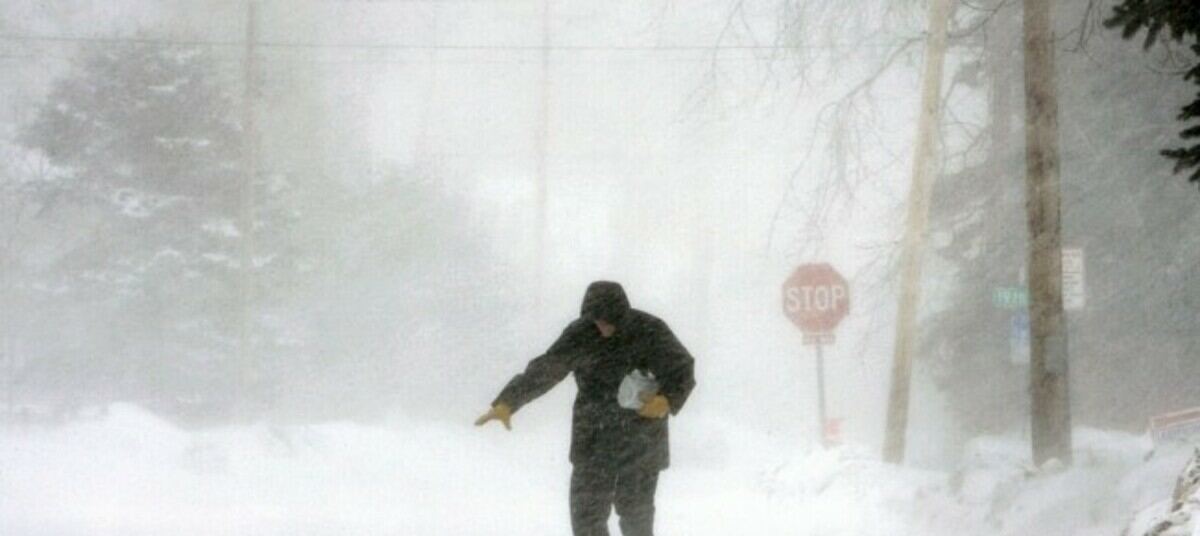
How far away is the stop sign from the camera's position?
1820 centimetres

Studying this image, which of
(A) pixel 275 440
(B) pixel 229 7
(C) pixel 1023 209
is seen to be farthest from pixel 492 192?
(C) pixel 1023 209

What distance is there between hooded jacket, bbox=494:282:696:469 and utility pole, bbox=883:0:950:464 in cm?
963

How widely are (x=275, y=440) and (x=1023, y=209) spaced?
1466cm

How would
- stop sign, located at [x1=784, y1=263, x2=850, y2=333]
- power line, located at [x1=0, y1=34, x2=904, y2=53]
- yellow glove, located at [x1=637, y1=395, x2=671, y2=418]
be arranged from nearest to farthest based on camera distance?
yellow glove, located at [x1=637, y1=395, x2=671, y2=418] < power line, located at [x1=0, y1=34, x2=904, y2=53] < stop sign, located at [x1=784, y1=263, x2=850, y2=333]

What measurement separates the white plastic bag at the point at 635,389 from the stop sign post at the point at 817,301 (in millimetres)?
11368

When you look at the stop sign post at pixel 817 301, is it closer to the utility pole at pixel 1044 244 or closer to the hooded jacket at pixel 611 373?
the utility pole at pixel 1044 244

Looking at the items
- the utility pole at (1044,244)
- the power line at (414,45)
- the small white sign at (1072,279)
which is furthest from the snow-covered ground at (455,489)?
the power line at (414,45)

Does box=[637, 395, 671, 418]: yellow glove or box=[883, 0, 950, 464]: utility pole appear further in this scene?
box=[883, 0, 950, 464]: utility pole

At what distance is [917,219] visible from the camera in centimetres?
1645

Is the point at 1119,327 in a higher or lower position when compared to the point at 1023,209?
lower

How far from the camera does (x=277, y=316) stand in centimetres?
4056

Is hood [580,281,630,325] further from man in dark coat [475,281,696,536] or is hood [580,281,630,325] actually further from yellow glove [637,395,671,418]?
yellow glove [637,395,671,418]

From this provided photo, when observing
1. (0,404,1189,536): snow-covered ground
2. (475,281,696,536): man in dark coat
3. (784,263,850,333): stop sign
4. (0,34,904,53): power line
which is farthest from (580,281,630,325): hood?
(784,263,850,333): stop sign

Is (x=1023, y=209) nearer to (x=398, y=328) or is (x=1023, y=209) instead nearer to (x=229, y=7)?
(x=398, y=328)
